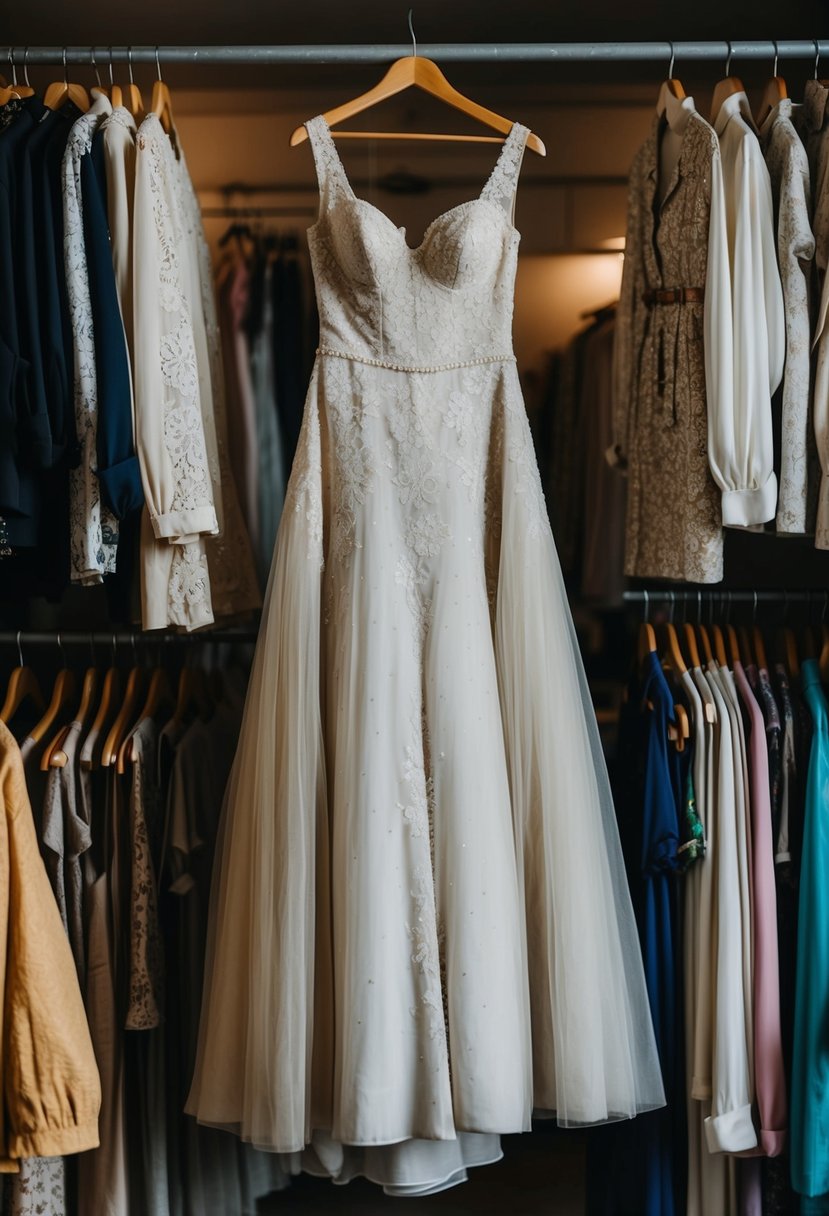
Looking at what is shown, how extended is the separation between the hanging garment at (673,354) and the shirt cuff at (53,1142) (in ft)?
4.34

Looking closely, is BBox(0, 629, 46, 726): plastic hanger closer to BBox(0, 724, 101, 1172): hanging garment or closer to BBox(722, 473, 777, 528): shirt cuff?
BBox(0, 724, 101, 1172): hanging garment

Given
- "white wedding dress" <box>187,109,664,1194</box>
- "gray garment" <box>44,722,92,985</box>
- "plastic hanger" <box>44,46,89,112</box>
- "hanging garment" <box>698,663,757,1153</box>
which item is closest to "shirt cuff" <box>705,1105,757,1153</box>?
"hanging garment" <box>698,663,757,1153</box>

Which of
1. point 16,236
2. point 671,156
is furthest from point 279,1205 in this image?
point 671,156

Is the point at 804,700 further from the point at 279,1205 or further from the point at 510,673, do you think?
the point at 279,1205

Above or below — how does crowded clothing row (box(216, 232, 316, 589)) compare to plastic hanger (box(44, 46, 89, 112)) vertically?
below

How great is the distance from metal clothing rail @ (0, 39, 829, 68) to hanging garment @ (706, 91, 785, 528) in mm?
165

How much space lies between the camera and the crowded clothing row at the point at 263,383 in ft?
7.38

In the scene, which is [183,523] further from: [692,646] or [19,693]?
[692,646]

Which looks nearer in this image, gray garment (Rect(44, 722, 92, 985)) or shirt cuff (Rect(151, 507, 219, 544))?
shirt cuff (Rect(151, 507, 219, 544))

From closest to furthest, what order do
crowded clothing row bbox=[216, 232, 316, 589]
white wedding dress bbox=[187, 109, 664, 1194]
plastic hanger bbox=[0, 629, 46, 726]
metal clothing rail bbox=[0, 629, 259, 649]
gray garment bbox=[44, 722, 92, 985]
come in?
white wedding dress bbox=[187, 109, 664, 1194] < gray garment bbox=[44, 722, 92, 985] < plastic hanger bbox=[0, 629, 46, 726] < metal clothing rail bbox=[0, 629, 259, 649] < crowded clothing row bbox=[216, 232, 316, 589]

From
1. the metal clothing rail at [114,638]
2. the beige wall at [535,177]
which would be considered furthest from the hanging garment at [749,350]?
the metal clothing rail at [114,638]

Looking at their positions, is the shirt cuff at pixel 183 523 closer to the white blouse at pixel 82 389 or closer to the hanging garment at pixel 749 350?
the white blouse at pixel 82 389

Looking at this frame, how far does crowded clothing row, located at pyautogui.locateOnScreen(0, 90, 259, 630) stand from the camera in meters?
1.65

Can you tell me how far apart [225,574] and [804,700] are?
110cm
